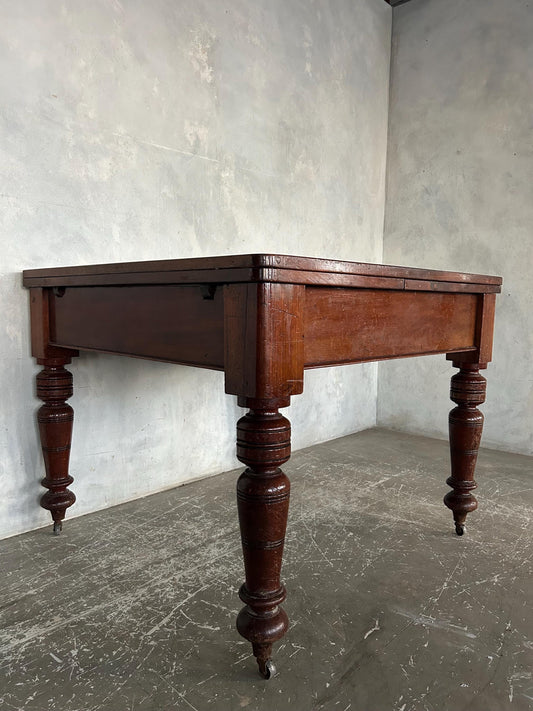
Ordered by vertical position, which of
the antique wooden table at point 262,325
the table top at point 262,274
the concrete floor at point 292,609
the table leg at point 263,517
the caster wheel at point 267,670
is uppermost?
the table top at point 262,274

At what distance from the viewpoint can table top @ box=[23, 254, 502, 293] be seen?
94 centimetres

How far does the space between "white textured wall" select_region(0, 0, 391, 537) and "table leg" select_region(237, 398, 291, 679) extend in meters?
0.95

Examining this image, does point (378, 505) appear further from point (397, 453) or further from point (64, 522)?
point (64, 522)

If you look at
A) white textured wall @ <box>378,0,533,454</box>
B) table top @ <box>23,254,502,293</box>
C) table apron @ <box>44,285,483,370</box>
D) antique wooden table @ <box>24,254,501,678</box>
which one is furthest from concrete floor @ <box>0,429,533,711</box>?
white textured wall @ <box>378,0,533,454</box>

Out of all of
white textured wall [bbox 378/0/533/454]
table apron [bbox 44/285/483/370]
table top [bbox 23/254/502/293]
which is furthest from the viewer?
white textured wall [bbox 378/0/533/454]

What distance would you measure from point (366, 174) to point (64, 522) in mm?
2280

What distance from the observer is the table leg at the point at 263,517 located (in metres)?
0.99

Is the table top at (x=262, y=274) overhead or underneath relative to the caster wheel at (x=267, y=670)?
overhead

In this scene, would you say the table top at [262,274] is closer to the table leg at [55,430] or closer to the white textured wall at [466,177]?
the table leg at [55,430]

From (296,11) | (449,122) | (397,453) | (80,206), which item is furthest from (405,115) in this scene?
(80,206)

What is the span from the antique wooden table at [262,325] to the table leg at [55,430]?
78 mm

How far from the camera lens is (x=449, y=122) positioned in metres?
2.85

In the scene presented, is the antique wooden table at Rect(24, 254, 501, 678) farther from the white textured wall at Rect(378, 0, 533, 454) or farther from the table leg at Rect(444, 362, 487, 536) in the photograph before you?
the white textured wall at Rect(378, 0, 533, 454)

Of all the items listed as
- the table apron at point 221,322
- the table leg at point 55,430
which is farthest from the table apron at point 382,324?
the table leg at point 55,430
